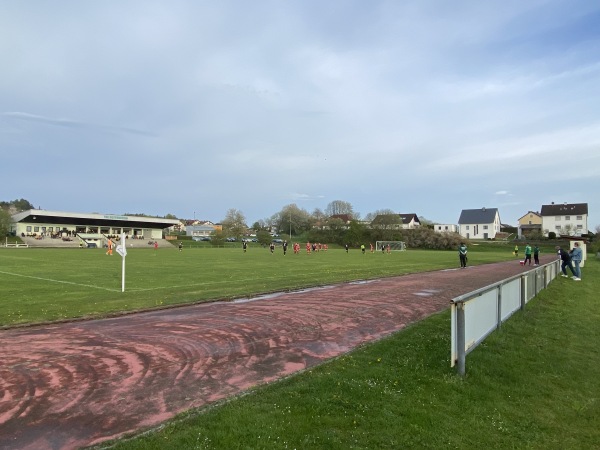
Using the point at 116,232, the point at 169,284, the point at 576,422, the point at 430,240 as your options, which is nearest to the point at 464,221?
the point at 430,240

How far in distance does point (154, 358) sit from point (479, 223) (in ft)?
414

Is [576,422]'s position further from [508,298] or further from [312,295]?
[312,295]

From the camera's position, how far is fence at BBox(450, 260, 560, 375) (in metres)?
5.75

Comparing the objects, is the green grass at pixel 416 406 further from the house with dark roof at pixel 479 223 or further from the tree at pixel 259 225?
the tree at pixel 259 225

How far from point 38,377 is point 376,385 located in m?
4.50

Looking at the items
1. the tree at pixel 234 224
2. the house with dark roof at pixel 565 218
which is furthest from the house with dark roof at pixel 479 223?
the tree at pixel 234 224

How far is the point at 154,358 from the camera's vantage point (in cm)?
672

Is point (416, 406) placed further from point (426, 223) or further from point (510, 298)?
point (426, 223)

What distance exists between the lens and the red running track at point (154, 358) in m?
4.50

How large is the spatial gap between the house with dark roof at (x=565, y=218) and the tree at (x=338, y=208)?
5393 cm

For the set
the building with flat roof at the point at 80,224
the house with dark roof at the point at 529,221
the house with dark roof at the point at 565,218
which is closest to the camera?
the building with flat roof at the point at 80,224

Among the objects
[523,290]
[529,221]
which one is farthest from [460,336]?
[529,221]

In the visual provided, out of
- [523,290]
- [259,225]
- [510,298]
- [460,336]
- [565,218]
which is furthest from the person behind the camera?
[259,225]

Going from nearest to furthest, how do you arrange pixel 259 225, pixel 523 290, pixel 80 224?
pixel 523 290 < pixel 80 224 < pixel 259 225
